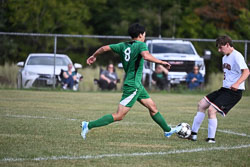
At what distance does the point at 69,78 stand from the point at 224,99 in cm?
1222

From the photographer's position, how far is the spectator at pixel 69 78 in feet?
64.7

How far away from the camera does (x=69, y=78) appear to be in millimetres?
20062

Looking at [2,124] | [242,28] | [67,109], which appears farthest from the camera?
[242,28]

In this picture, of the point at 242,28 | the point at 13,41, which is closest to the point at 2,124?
the point at 13,41

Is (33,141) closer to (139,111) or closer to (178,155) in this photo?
(178,155)

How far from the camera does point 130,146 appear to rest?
768 centimetres

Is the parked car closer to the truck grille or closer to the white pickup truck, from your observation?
the white pickup truck

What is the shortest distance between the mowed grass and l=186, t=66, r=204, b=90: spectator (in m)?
6.73

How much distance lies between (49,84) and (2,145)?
13.2 metres

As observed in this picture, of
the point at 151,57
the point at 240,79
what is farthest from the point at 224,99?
the point at 151,57

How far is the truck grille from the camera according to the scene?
815 inches

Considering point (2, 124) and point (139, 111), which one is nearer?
point (2, 124)

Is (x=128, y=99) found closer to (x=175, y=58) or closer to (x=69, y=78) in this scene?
(x=69, y=78)

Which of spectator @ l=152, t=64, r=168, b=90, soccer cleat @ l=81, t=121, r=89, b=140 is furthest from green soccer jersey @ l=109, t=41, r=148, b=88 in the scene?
spectator @ l=152, t=64, r=168, b=90
